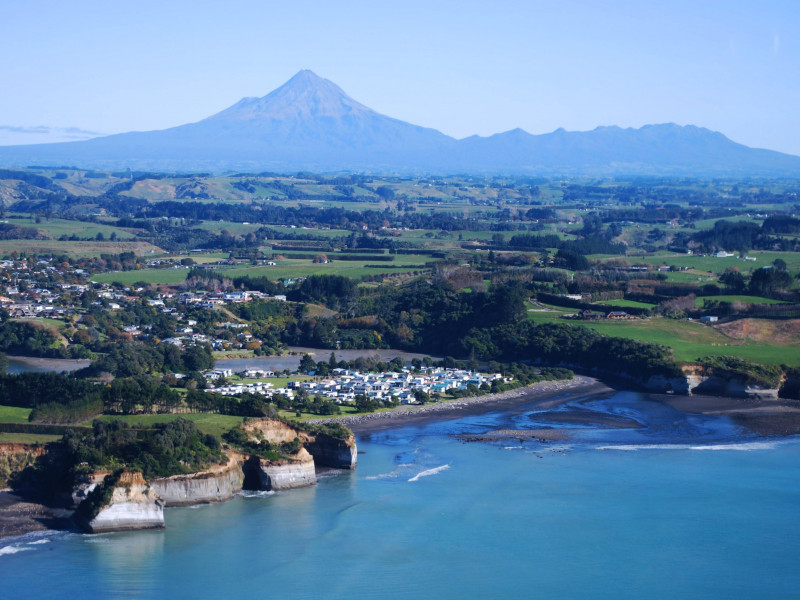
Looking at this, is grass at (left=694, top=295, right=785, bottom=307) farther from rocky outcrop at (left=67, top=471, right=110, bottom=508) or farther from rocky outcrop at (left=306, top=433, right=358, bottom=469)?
rocky outcrop at (left=67, top=471, right=110, bottom=508)

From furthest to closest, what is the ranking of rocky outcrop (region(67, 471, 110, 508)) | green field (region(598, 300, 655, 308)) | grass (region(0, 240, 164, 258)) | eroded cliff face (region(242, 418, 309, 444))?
grass (region(0, 240, 164, 258))
green field (region(598, 300, 655, 308))
eroded cliff face (region(242, 418, 309, 444))
rocky outcrop (region(67, 471, 110, 508))

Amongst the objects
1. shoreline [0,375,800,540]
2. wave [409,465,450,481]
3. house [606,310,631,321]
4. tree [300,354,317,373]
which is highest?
house [606,310,631,321]

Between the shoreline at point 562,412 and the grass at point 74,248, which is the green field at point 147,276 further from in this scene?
the shoreline at point 562,412

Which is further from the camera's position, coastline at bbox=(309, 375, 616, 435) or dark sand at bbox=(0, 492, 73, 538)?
coastline at bbox=(309, 375, 616, 435)

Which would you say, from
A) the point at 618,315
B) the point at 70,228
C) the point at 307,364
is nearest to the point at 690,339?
the point at 618,315

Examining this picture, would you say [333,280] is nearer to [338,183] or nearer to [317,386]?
[317,386]

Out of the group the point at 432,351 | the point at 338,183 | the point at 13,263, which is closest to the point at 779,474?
the point at 432,351

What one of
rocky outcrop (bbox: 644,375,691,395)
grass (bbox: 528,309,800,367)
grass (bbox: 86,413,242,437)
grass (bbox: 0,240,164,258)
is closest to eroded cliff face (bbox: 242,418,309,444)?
grass (bbox: 86,413,242,437)
